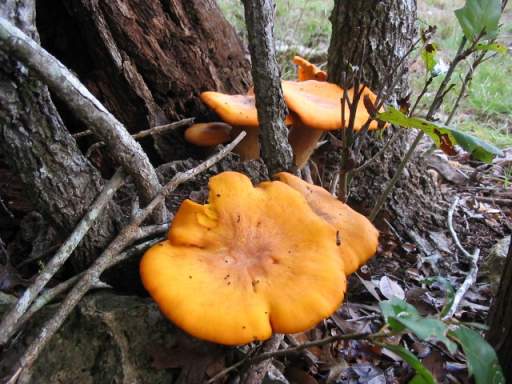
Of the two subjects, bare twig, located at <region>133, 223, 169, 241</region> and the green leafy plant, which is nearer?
the green leafy plant

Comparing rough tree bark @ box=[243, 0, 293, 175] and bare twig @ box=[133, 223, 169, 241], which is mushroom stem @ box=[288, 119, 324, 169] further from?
bare twig @ box=[133, 223, 169, 241]

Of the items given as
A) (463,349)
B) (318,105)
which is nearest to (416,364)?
(463,349)

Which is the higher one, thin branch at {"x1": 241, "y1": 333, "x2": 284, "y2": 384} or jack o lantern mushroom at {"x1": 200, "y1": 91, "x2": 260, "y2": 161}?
jack o lantern mushroom at {"x1": 200, "y1": 91, "x2": 260, "y2": 161}

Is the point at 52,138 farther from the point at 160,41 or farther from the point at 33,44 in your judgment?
the point at 160,41

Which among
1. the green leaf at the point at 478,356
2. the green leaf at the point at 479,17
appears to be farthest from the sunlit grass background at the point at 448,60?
the green leaf at the point at 478,356

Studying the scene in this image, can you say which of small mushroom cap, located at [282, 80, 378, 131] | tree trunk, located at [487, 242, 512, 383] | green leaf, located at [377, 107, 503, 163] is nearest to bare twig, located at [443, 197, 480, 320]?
tree trunk, located at [487, 242, 512, 383]
